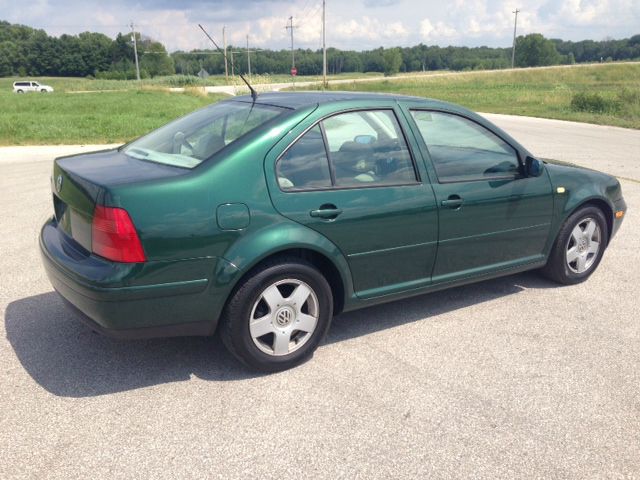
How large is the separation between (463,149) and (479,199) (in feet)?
1.24

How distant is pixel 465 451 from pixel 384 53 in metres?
130

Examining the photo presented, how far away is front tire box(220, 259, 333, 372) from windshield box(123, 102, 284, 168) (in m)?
0.78

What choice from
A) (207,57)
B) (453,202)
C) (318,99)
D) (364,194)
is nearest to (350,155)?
(364,194)

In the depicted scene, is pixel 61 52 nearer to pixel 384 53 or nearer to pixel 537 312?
pixel 384 53

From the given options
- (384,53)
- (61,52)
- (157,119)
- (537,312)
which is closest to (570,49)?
(384,53)

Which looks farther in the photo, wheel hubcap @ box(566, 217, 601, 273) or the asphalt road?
wheel hubcap @ box(566, 217, 601, 273)

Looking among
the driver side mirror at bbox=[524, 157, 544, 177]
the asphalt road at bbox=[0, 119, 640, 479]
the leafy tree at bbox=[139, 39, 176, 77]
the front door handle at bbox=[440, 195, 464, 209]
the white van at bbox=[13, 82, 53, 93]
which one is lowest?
the asphalt road at bbox=[0, 119, 640, 479]

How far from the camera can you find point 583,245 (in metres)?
5.06

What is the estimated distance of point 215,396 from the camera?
3260 millimetres

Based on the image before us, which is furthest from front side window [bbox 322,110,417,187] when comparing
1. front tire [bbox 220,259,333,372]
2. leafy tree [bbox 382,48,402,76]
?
leafy tree [bbox 382,48,402,76]

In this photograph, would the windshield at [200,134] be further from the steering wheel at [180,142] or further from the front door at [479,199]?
the front door at [479,199]

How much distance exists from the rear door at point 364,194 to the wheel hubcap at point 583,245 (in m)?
1.64

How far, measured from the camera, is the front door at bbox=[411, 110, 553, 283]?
13.3 ft

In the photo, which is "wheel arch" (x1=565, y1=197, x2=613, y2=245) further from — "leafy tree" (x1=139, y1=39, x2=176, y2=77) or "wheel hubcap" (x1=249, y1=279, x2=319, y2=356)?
"leafy tree" (x1=139, y1=39, x2=176, y2=77)
